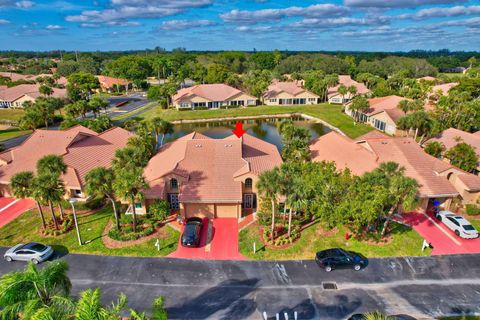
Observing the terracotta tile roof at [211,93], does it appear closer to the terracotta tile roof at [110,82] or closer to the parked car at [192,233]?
the terracotta tile roof at [110,82]

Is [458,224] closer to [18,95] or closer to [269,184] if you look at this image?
[269,184]

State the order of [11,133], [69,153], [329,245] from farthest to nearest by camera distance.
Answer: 1. [11,133]
2. [69,153]
3. [329,245]

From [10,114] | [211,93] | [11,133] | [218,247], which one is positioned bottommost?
[218,247]

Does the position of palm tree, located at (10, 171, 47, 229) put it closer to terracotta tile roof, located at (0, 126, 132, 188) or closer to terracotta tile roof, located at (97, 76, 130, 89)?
terracotta tile roof, located at (0, 126, 132, 188)

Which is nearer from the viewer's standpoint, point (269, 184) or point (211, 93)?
point (269, 184)

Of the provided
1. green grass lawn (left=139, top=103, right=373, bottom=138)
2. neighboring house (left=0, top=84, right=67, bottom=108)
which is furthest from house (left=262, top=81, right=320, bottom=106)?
neighboring house (left=0, top=84, right=67, bottom=108)

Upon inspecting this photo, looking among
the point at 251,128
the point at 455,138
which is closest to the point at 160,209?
the point at 455,138
